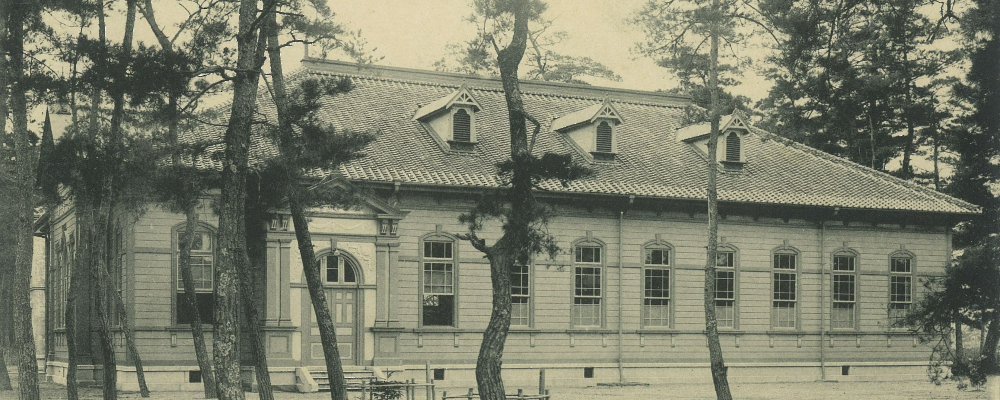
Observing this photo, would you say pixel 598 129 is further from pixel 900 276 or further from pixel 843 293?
pixel 900 276

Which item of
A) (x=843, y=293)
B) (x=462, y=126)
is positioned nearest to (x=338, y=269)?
(x=462, y=126)

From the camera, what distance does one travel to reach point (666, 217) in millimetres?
26406

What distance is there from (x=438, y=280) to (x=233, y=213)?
9.90 metres

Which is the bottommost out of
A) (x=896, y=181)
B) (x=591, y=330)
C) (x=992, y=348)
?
(x=591, y=330)

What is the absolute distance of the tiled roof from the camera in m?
24.6

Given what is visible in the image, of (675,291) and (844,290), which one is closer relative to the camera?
(675,291)

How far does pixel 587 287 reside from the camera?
25641 millimetres

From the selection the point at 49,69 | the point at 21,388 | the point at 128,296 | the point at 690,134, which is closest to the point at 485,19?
the point at 49,69

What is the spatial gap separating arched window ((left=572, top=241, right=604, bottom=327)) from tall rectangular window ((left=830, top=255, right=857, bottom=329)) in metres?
6.70

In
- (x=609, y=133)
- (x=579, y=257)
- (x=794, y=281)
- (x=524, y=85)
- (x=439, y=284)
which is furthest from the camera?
(x=524, y=85)

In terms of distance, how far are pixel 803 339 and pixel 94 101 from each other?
59.8ft

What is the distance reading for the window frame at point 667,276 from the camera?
2612cm

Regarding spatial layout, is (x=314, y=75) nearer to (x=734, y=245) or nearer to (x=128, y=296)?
(x=128, y=296)

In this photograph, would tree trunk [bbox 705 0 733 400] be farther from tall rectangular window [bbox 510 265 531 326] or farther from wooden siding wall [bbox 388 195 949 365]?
tall rectangular window [bbox 510 265 531 326]
